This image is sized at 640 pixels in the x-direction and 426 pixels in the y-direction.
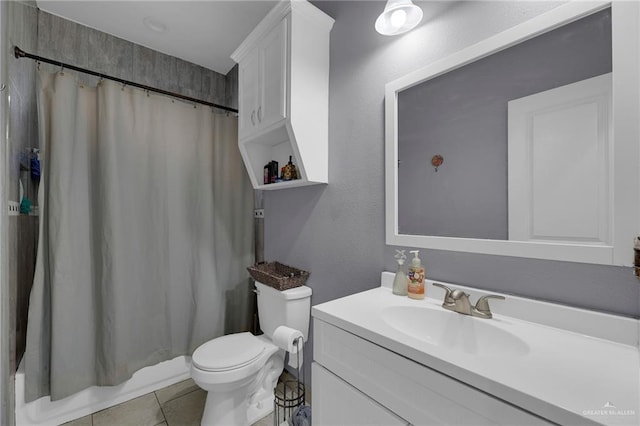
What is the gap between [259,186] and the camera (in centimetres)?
189

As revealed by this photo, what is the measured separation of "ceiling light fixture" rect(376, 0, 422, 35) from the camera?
1.07m

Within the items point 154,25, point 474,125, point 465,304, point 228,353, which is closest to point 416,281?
point 465,304

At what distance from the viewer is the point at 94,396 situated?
164 cm

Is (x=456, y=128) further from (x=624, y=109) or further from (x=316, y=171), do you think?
(x=316, y=171)

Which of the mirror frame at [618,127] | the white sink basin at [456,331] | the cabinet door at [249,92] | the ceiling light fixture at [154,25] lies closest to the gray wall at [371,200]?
the mirror frame at [618,127]

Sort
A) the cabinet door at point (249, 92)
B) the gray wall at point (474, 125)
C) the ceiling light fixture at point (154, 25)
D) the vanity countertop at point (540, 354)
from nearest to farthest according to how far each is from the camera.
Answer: the vanity countertop at point (540, 354) < the gray wall at point (474, 125) < the cabinet door at point (249, 92) < the ceiling light fixture at point (154, 25)

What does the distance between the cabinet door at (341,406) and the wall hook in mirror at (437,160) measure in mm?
904

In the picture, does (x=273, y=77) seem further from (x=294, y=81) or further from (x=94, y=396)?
(x=94, y=396)

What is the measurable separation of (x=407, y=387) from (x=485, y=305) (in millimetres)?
414

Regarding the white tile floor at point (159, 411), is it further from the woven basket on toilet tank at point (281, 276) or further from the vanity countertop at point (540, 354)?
the vanity countertop at point (540, 354)

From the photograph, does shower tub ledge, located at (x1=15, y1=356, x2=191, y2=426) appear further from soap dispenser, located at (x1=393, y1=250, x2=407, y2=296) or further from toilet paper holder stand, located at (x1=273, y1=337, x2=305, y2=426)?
soap dispenser, located at (x1=393, y1=250, x2=407, y2=296)

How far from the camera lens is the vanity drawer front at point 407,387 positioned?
562mm

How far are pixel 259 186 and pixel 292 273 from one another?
0.66 meters

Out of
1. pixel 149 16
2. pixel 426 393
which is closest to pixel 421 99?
pixel 426 393
